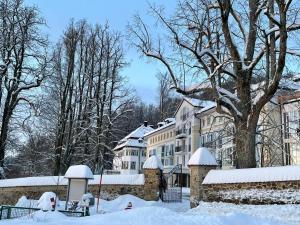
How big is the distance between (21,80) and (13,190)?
26.0 feet

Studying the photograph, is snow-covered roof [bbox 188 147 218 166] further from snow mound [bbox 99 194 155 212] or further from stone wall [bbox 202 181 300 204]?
snow mound [bbox 99 194 155 212]

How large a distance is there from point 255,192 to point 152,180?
286 inches

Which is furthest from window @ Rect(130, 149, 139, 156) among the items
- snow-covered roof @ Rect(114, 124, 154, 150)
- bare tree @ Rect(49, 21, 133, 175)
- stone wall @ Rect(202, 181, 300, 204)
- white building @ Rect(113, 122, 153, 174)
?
stone wall @ Rect(202, 181, 300, 204)

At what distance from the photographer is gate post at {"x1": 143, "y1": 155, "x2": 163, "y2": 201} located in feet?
72.7

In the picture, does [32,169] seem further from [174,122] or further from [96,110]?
[174,122]

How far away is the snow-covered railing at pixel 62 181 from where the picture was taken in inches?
911

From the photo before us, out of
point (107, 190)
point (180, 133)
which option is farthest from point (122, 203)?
point (180, 133)

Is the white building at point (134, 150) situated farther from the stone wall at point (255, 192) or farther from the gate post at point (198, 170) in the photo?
the stone wall at point (255, 192)

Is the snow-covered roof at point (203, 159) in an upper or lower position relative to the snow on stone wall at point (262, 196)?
upper

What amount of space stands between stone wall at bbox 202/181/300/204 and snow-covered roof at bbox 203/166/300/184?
0.49 feet

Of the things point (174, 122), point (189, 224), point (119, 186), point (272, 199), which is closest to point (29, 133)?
point (119, 186)

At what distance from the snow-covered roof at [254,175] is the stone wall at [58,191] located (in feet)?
18.3

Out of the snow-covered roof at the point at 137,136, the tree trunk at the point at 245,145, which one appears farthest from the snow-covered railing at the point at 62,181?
the snow-covered roof at the point at 137,136

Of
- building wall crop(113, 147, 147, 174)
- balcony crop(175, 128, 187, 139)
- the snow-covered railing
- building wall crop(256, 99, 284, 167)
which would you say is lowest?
the snow-covered railing
